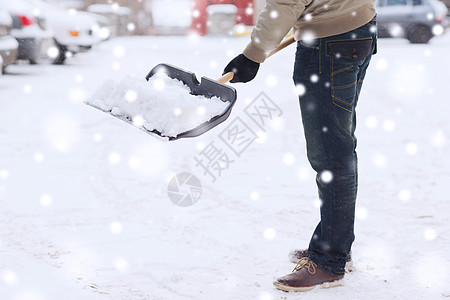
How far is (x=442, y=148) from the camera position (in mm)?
5016

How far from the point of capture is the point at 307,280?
2.50 m

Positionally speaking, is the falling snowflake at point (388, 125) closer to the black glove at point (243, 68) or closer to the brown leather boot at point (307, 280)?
the brown leather boot at point (307, 280)

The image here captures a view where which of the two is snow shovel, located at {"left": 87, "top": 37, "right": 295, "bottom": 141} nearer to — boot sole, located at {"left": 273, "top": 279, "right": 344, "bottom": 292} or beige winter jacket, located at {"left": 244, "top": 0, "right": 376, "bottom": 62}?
beige winter jacket, located at {"left": 244, "top": 0, "right": 376, "bottom": 62}

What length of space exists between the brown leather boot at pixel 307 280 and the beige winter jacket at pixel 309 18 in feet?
3.30

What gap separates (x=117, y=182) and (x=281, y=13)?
2282 mm

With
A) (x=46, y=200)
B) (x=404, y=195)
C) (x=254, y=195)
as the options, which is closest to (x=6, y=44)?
(x=46, y=200)

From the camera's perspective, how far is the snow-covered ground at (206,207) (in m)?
2.58

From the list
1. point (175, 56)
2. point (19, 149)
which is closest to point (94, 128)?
point (19, 149)

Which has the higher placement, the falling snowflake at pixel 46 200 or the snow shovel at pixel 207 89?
the snow shovel at pixel 207 89

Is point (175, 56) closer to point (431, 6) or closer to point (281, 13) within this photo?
point (431, 6)

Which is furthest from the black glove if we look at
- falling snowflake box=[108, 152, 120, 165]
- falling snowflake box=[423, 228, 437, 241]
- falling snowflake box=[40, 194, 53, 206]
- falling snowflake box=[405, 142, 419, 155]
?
falling snowflake box=[405, 142, 419, 155]

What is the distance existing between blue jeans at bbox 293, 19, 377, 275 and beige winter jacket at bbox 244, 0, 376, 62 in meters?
0.04

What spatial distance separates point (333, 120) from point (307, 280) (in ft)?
2.41

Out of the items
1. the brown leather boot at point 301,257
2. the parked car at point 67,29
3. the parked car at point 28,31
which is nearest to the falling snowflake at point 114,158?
the brown leather boot at point 301,257
